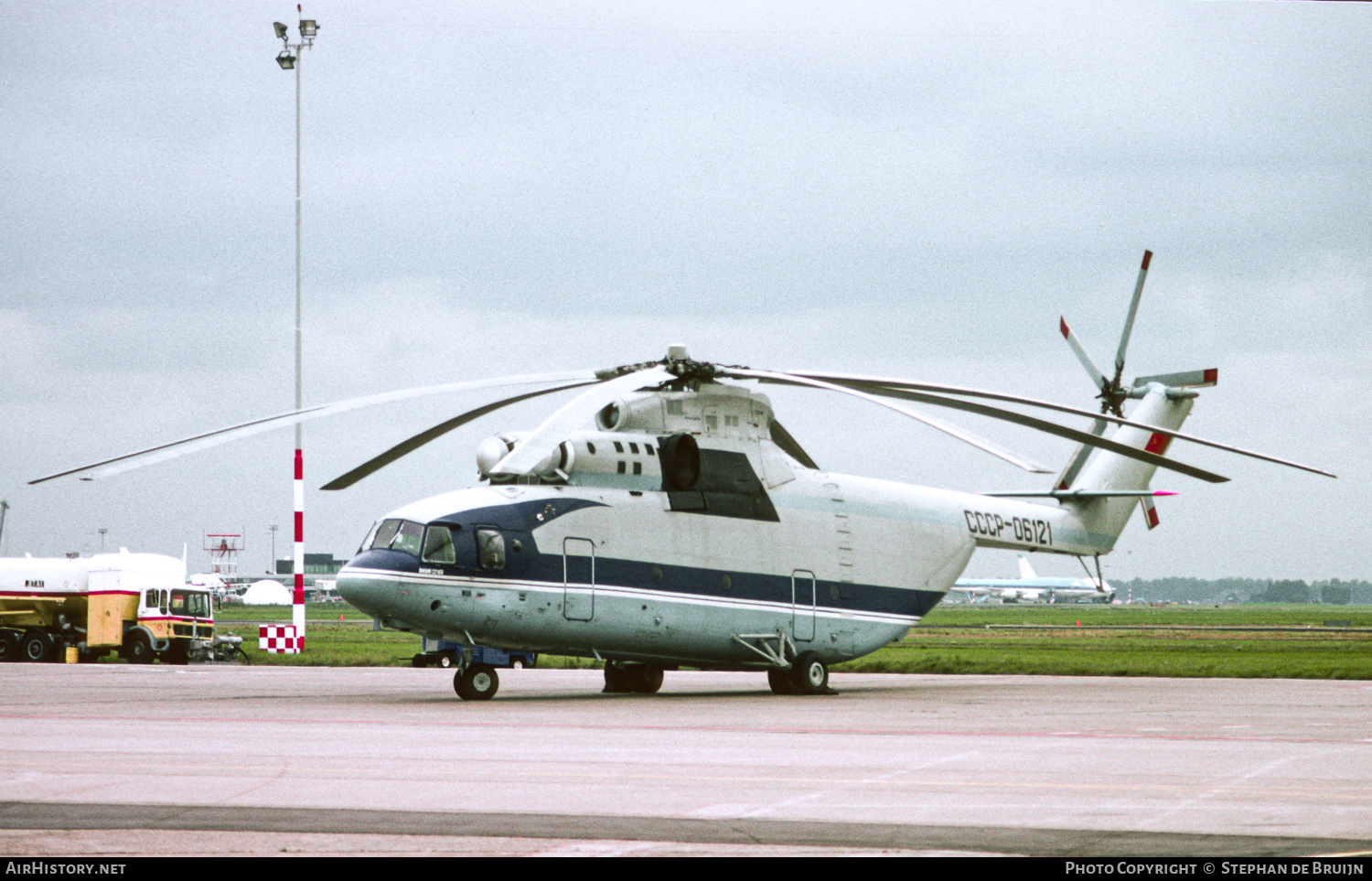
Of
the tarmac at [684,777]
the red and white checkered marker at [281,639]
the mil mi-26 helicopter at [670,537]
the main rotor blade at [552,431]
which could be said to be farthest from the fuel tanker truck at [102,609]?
the main rotor blade at [552,431]

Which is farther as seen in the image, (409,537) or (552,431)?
(409,537)

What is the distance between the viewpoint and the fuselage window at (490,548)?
2262 centimetres

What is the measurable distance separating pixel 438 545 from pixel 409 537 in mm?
488

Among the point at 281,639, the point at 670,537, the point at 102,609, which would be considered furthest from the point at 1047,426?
the point at 102,609

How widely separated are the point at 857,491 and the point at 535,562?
7.37 meters

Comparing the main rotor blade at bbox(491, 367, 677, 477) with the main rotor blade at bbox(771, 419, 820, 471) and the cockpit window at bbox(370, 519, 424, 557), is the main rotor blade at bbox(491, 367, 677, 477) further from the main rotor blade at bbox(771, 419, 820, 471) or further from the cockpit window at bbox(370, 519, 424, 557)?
the main rotor blade at bbox(771, 419, 820, 471)

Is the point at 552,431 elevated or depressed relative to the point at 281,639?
elevated

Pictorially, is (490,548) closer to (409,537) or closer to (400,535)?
(409,537)

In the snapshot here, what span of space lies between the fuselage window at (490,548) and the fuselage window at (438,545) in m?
0.44

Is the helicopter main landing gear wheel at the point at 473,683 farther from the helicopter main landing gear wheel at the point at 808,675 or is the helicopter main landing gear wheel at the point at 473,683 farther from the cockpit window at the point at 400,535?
the helicopter main landing gear wheel at the point at 808,675

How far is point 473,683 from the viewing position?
2358cm

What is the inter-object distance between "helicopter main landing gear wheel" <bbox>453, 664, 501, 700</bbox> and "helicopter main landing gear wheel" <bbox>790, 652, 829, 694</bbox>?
564 centimetres

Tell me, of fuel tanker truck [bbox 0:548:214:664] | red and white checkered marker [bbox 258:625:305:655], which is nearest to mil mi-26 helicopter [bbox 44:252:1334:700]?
red and white checkered marker [bbox 258:625:305:655]
